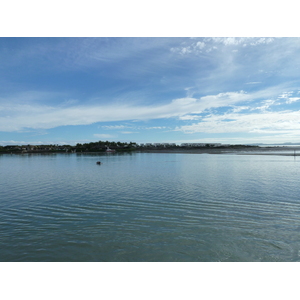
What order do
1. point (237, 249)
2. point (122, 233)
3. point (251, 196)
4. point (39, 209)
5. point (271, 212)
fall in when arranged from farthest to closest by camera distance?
point (251, 196) < point (39, 209) < point (271, 212) < point (122, 233) < point (237, 249)

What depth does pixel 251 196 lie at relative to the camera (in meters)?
17.7

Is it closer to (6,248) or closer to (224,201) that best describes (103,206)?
(6,248)

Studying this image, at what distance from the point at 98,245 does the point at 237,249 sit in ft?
19.6

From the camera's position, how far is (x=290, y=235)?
1011 cm

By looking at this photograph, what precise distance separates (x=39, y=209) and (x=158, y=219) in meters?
8.84

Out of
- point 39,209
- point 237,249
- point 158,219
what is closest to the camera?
point 237,249

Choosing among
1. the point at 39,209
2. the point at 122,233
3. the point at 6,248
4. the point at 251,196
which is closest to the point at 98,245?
the point at 122,233

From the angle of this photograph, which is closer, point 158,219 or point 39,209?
point 158,219

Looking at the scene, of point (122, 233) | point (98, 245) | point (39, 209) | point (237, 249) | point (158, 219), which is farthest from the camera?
point (39, 209)

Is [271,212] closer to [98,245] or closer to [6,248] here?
[98,245]

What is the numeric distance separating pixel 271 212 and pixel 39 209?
15734 mm

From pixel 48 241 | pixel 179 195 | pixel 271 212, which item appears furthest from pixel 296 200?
pixel 48 241

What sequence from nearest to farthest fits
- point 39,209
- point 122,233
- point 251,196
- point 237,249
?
point 237,249, point 122,233, point 39,209, point 251,196

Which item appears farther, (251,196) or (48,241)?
(251,196)
